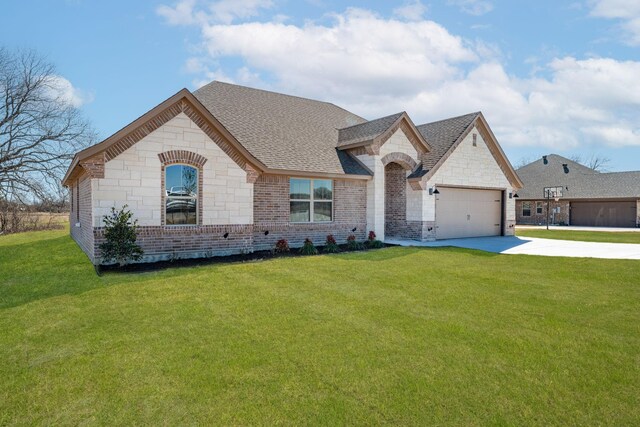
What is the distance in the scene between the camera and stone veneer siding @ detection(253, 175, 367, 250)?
13117mm

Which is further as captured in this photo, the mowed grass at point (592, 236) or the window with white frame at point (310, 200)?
the mowed grass at point (592, 236)

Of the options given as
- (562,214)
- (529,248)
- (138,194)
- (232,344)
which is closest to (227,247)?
(138,194)

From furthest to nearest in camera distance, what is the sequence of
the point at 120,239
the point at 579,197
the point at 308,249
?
the point at 579,197, the point at 308,249, the point at 120,239

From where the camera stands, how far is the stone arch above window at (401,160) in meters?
16.0

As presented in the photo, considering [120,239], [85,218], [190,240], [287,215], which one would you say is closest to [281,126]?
[287,215]

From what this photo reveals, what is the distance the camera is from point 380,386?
3732 mm

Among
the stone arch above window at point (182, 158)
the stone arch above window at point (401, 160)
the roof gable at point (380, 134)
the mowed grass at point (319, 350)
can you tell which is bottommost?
the mowed grass at point (319, 350)

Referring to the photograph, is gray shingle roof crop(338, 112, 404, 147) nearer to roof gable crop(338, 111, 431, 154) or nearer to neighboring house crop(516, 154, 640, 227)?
roof gable crop(338, 111, 431, 154)

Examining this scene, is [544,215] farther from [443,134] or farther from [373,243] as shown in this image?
[373,243]

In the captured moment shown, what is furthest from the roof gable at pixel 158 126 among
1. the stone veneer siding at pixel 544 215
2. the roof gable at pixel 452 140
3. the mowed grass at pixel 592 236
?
the stone veneer siding at pixel 544 215

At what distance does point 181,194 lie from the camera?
36.5ft

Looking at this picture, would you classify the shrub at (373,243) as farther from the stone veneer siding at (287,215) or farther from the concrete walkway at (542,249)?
the concrete walkway at (542,249)

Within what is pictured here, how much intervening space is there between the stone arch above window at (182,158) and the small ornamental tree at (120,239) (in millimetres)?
1676

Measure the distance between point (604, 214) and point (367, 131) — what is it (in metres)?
28.0
